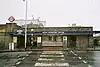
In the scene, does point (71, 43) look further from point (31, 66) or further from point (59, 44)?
point (31, 66)

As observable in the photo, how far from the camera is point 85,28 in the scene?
39.3 metres

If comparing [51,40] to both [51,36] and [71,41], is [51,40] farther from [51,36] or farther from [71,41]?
[71,41]

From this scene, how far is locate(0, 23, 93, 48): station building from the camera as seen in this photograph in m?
36.4

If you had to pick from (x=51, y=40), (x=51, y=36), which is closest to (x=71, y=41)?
(x=51, y=40)

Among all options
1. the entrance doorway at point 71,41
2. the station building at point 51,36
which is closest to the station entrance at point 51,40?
the station building at point 51,36

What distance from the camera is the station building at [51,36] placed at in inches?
1433

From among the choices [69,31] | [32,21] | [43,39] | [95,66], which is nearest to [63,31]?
[69,31]

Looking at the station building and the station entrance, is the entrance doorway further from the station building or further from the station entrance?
the station entrance

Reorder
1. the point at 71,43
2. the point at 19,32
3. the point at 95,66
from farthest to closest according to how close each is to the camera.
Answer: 1. the point at 71,43
2. the point at 19,32
3. the point at 95,66

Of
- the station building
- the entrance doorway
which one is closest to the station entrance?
the station building

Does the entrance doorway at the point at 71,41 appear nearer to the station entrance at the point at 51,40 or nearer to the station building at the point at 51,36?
the station building at the point at 51,36

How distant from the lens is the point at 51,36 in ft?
125

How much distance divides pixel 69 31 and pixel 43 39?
16.8 ft

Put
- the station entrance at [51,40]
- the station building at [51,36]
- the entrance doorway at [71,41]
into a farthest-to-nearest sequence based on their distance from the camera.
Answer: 1. the station entrance at [51,40]
2. the entrance doorway at [71,41]
3. the station building at [51,36]
